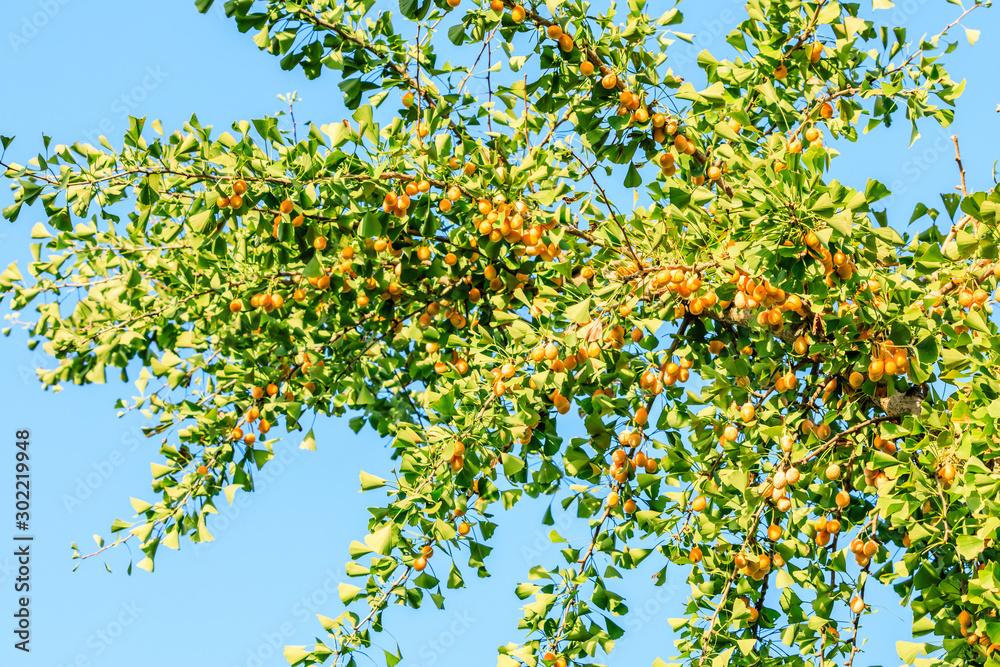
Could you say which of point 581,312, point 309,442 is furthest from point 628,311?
point 309,442

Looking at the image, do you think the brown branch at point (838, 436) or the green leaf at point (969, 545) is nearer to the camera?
the green leaf at point (969, 545)

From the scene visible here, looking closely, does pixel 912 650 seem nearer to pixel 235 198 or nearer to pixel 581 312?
pixel 581 312

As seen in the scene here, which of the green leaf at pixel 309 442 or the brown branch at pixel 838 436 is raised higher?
the green leaf at pixel 309 442

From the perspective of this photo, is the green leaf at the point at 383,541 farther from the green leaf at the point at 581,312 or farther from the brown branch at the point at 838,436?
the brown branch at the point at 838,436

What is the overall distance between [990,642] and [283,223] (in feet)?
9.11

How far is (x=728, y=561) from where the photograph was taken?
3.23m

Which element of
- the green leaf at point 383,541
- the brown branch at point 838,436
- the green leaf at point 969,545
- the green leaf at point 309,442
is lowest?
the green leaf at point 969,545

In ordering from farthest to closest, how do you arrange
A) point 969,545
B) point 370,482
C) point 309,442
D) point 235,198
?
1. point 309,442
2. point 235,198
3. point 370,482
4. point 969,545

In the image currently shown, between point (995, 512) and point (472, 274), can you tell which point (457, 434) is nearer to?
point (472, 274)

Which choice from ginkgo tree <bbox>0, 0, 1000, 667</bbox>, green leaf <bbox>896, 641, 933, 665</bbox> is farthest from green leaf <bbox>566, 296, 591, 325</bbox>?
green leaf <bbox>896, 641, 933, 665</bbox>

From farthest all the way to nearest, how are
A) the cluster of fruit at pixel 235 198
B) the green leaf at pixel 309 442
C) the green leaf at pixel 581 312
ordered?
1. the green leaf at pixel 309 442
2. the cluster of fruit at pixel 235 198
3. the green leaf at pixel 581 312

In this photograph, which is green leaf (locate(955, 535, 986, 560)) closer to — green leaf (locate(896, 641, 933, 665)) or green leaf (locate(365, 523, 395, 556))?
green leaf (locate(896, 641, 933, 665))

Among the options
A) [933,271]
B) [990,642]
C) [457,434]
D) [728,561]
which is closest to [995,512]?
[990,642]

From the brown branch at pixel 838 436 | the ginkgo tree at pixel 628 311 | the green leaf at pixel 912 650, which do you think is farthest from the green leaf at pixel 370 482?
the green leaf at pixel 912 650
